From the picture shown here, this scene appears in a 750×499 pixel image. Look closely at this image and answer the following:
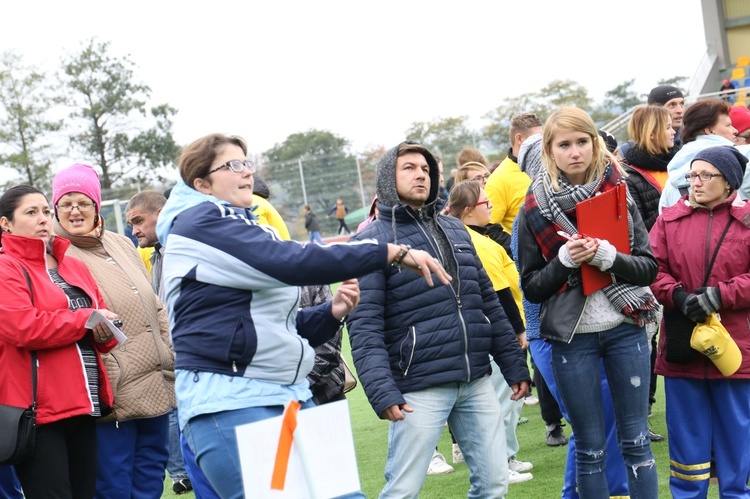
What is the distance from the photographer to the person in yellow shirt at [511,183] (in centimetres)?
707

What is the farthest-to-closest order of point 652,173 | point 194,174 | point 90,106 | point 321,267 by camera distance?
point 90,106, point 652,173, point 194,174, point 321,267

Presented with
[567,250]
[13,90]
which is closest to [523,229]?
[567,250]

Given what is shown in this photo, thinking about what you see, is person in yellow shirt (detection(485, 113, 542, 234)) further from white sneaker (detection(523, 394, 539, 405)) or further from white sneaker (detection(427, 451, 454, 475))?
white sneaker (detection(523, 394, 539, 405))

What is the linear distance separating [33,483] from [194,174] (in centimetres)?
192

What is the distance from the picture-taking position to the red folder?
14.2 ft

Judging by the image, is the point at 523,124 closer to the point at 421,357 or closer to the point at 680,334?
the point at 680,334

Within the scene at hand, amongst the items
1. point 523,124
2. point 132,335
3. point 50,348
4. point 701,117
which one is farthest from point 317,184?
point 50,348

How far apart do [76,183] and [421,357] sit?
2186mm

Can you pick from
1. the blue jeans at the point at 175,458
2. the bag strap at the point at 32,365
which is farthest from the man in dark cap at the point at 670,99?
the bag strap at the point at 32,365

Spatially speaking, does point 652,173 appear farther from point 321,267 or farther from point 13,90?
point 13,90

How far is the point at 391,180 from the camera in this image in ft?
14.6

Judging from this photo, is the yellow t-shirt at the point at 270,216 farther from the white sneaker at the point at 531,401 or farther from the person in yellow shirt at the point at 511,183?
the white sneaker at the point at 531,401

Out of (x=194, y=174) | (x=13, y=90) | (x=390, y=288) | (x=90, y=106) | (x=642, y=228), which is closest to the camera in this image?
(x=194, y=174)

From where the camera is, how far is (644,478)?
14.6 ft
